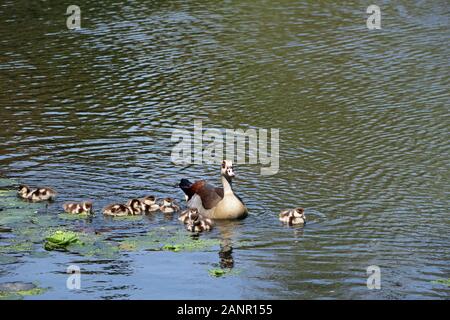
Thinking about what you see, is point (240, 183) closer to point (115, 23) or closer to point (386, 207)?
point (386, 207)

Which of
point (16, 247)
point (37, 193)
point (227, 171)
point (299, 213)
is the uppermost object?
point (227, 171)

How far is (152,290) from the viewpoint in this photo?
11609 millimetres

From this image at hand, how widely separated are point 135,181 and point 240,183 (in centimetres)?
165

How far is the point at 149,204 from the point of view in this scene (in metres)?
14.3

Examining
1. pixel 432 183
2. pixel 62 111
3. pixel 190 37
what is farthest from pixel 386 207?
pixel 190 37

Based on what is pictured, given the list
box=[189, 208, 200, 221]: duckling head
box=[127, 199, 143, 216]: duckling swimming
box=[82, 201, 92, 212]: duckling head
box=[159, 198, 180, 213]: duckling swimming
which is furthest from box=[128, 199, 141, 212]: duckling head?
box=[189, 208, 200, 221]: duckling head

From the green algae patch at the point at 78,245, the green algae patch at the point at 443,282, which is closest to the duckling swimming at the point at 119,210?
the green algae patch at the point at 78,245

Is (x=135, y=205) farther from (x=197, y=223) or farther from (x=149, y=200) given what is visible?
(x=197, y=223)

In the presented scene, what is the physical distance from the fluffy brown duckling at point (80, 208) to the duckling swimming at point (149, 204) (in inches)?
28.9

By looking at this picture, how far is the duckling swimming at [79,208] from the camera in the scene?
1424 cm

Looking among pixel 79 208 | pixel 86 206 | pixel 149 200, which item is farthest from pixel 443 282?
pixel 79 208

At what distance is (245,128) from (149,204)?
171 inches

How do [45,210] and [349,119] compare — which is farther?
[349,119]

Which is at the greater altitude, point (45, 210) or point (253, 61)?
point (253, 61)
